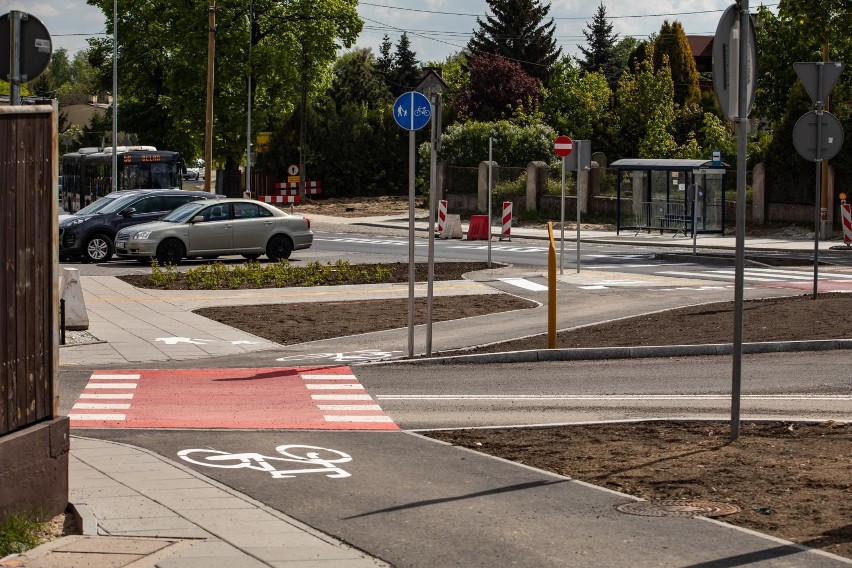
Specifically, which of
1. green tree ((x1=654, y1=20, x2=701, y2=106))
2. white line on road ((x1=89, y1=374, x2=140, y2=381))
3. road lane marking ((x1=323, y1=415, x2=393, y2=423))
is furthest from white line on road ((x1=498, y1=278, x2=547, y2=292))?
green tree ((x1=654, y1=20, x2=701, y2=106))

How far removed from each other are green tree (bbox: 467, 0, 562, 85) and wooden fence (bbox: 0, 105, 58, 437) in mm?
79556

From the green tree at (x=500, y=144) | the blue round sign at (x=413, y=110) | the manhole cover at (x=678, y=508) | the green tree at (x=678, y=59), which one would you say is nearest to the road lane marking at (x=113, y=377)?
the blue round sign at (x=413, y=110)

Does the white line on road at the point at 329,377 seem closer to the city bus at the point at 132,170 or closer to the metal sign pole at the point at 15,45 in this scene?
the metal sign pole at the point at 15,45

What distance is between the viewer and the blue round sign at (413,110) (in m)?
15.4

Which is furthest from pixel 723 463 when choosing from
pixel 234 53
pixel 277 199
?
pixel 234 53

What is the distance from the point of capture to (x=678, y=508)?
805cm

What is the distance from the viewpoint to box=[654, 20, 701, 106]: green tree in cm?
7800

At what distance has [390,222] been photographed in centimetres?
5475

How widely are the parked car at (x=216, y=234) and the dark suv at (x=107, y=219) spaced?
815 millimetres

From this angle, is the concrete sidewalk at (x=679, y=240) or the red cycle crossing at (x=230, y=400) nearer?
the red cycle crossing at (x=230, y=400)

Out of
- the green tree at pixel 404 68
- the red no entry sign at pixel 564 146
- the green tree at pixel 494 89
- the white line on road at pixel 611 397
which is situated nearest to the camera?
the white line on road at pixel 611 397

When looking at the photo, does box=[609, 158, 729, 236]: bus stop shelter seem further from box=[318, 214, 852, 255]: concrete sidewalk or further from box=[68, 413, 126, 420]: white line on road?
box=[68, 413, 126, 420]: white line on road

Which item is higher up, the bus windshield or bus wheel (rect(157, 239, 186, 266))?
the bus windshield

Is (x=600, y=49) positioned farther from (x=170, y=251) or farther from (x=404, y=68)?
(x=170, y=251)
